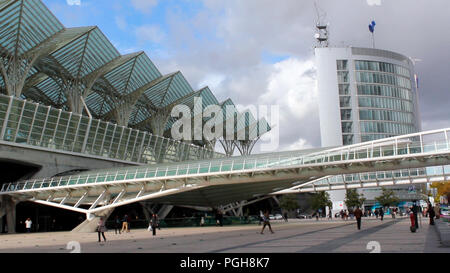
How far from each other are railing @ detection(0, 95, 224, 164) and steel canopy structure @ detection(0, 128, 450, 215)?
23.4 feet

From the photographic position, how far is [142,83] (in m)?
68.6

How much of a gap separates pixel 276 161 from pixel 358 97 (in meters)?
74.3

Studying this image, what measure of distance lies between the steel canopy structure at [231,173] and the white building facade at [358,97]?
176ft

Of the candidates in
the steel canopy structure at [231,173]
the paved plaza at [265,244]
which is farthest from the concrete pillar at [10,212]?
the paved plaza at [265,244]

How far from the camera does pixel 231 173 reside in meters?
40.3

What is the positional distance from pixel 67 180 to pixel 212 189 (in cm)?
1574

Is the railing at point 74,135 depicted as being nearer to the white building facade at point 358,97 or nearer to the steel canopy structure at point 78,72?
the steel canopy structure at point 78,72

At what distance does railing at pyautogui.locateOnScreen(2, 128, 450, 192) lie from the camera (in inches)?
1388

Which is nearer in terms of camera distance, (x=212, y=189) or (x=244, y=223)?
(x=212, y=189)

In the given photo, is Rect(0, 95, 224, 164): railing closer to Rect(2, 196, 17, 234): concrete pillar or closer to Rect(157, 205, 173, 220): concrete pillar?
Rect(2, 196, 17, 234): concrete pillar
